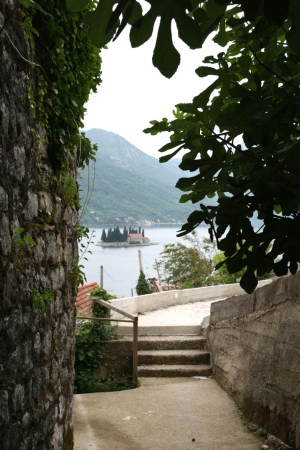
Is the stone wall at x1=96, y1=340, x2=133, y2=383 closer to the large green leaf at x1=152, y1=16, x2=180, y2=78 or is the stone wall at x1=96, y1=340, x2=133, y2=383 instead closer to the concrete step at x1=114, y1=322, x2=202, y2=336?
the concrete step at x1=114, y1=322, x2=202, y2=336

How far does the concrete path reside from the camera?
187 inches

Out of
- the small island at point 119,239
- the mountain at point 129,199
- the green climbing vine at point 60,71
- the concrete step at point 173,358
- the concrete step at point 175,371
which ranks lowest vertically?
the concrete step at point 175,371

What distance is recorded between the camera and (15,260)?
2754 millimetres

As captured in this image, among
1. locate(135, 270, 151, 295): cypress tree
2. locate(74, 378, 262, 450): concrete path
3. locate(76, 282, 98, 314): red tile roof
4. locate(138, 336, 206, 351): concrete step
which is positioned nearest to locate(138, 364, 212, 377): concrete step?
locate(74, 378, 262, 450): concrete path

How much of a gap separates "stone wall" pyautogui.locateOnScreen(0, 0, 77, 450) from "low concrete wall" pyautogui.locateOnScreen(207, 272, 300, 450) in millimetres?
1892

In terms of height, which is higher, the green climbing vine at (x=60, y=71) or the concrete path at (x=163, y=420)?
the green climbing vine at (x=60, y=71)

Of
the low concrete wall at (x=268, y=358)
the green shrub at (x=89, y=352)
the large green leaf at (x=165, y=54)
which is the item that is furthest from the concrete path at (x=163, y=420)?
the large green leaf at (x=165, y=54)

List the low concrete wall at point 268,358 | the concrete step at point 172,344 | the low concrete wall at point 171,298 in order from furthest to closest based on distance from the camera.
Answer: the low concrete wall at point 171,298, the concrete step at point 172,344, the low concrete wall at point 268,358

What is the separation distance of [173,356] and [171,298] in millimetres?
4408

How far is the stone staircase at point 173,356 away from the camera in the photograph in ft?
24.2

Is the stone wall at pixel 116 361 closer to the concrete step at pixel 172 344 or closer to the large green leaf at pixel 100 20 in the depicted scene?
the concrete step at pixel 172 344

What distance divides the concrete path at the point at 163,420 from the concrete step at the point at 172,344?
1.22 m

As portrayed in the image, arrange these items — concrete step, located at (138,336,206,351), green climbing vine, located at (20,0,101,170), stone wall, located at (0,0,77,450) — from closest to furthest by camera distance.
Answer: stone wall, located at (0,0,77,450) < green climbing vine, located at (20,0,101,170) < concrete step, located at (138,336,206,351)

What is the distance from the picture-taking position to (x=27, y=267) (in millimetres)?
2932
